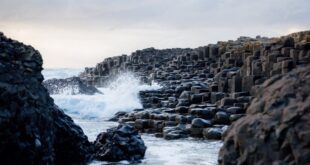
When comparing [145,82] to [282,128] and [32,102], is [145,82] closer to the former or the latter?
[32,102]

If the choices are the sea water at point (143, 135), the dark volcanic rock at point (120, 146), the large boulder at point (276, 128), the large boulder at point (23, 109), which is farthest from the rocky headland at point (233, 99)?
the large boulder at point (23, 109)

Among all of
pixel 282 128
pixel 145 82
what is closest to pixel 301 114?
pixel 282 128

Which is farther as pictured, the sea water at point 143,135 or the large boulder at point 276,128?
the sea water at point 143,135

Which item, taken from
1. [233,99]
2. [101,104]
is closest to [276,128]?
[233,99]

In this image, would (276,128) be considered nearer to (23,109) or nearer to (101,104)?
(23,109)

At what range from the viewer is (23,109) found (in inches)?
356

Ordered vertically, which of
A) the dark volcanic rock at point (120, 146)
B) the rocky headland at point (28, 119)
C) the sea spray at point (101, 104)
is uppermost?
the rocky headland at point (28, 119)

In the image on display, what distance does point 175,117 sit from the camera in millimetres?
21750

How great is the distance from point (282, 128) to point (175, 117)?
1743 centimetres

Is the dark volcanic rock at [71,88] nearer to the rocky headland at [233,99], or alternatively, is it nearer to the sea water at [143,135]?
the sea water at [143,135]

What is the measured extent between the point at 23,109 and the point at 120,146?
408cm

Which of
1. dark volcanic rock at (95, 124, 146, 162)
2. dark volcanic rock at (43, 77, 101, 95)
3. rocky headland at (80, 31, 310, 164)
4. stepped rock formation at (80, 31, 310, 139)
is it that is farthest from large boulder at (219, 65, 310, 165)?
dark volcanic rock at (43, 77, 101, 95)

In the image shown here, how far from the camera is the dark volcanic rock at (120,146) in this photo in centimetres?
1254

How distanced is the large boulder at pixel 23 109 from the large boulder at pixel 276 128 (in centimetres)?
478
